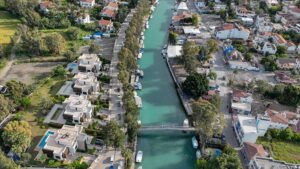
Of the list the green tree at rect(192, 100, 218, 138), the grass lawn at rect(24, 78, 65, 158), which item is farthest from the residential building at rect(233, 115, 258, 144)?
the grass lawn at rect(24, 78, 65, 158)

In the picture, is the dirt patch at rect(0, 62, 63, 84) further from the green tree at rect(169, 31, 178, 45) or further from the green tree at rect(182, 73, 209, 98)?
the green tree at rect(182, 73, 209, 98)

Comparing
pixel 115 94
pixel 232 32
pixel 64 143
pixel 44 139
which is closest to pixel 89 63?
pixel 115 94

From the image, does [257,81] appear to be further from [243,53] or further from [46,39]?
[46,39]

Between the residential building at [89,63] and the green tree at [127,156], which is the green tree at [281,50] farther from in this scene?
the green tree at [127,156]

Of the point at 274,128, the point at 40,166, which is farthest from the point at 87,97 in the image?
the point at 274,128

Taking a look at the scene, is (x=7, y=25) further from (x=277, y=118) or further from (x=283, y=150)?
(x=283, y=150)

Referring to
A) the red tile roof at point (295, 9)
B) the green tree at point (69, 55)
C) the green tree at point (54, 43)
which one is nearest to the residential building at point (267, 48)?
the red tile roof at point (295, 9)
